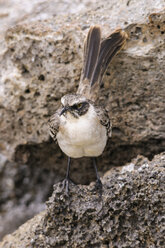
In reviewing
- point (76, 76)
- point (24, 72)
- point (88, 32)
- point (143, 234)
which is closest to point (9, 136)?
point (24, 72)

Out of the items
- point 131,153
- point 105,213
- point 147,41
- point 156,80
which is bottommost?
point 105,213

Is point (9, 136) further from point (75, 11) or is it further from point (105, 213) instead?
point (105, 213)

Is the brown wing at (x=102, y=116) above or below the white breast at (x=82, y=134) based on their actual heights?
above

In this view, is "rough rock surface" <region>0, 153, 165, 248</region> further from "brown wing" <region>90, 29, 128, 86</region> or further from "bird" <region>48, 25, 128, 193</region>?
"brown wing" <region>90, 29, 128, 86</region>

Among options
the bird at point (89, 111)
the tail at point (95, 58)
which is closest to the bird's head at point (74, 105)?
the bird at point (89, 111)

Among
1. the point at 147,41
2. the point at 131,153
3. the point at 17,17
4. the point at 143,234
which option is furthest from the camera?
the point at 17,17

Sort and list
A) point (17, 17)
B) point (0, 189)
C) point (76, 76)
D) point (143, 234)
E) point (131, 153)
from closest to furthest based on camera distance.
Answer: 1. point (143, 234)
2. point (76, 76)
3. point (131, 153)
4. point (17, 17)
5. point (0, 189)

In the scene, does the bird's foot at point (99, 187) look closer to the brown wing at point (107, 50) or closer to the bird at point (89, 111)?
the bird at point (89, 111)
